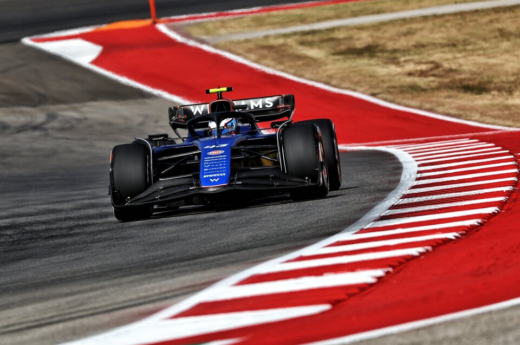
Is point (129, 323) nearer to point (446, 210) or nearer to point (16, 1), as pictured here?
point (446, 210)

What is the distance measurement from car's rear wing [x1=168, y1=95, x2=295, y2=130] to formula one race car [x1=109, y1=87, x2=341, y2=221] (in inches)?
50.4

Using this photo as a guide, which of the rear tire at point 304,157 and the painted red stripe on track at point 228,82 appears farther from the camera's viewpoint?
the painted red stripe on track at point 228,82

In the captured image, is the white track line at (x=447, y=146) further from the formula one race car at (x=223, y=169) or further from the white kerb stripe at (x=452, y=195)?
the white kerb stripe at (x=452, y=195)

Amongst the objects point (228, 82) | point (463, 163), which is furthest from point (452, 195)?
point (228, 82)

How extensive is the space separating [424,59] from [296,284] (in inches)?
829

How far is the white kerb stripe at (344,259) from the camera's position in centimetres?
607

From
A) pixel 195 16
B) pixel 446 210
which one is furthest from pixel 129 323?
pixel 195 16

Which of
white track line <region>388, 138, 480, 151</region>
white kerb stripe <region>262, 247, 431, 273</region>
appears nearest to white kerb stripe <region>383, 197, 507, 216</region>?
white kerb stripe <region>262, 247, 431, 273</region>

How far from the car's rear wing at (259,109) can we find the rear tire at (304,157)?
2232 millimetres

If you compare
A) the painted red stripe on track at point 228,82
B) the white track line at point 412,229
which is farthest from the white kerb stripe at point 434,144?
the white track line at point 412,229

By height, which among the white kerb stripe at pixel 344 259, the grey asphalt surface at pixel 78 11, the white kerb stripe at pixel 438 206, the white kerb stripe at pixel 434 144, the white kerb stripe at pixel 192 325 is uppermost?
the grey asphalt surface at pixel 78 11

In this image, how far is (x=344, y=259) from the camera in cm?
622

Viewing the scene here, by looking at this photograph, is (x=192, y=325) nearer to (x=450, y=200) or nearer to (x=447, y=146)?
(x=450, y=200)

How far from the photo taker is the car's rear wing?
39.8ft
